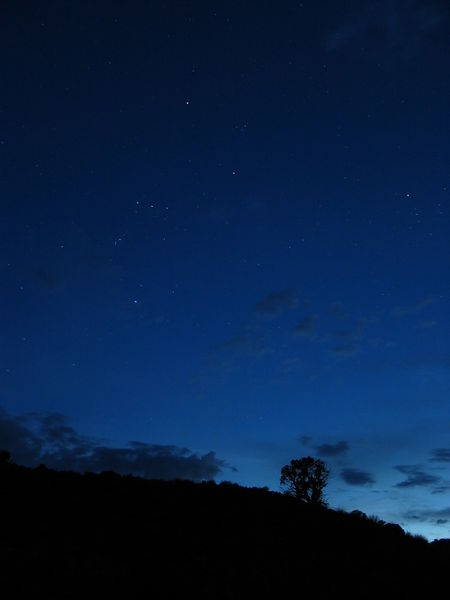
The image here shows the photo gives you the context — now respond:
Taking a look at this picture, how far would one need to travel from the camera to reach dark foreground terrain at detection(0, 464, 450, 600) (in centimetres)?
1551

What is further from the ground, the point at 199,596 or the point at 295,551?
the point at 295,551

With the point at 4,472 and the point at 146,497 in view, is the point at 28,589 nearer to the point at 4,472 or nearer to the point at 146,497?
the point at 146,497

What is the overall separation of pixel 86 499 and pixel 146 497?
3.11 m

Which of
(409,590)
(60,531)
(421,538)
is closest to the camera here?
(409,590)

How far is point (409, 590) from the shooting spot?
1673cm

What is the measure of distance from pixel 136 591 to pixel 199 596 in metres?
1.99

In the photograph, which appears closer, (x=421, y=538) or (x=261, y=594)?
(x=261, y=594)

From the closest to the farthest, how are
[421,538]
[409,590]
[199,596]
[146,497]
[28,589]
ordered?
1. [28,589]
2. [199,596]
3. [409,590]
4. [146,497]
5. [421,538]

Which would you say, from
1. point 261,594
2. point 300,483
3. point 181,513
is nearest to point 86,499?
point 181,513

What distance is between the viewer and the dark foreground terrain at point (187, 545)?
15.5 m

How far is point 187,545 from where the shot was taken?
1945 centimetres

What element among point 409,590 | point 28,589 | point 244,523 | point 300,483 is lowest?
point 28,589

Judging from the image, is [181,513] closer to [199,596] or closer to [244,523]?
[244,523]

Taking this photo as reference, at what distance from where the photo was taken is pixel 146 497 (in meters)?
25.1
